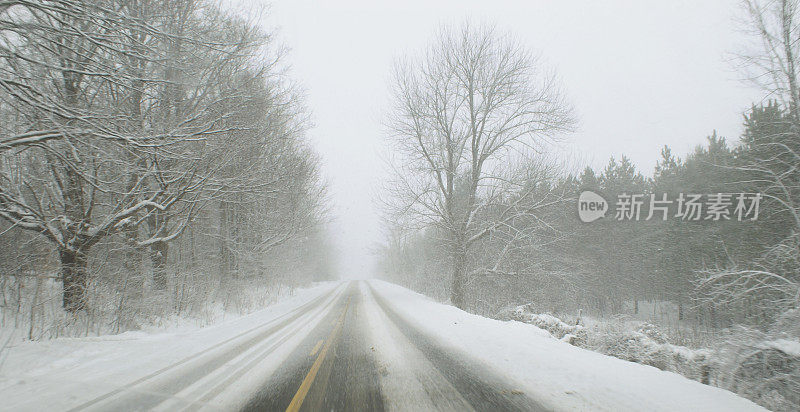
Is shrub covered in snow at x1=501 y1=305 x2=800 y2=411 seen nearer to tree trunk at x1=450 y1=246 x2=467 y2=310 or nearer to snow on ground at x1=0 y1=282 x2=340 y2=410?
snow on ground at x1=0 y1=282 x2=340 y2=410

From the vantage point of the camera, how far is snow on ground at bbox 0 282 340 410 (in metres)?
3.27

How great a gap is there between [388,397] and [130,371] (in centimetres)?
360

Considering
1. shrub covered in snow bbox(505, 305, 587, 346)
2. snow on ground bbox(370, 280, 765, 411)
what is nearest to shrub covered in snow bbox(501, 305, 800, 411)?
snow on ground bbox(370, 280, 765, 411)

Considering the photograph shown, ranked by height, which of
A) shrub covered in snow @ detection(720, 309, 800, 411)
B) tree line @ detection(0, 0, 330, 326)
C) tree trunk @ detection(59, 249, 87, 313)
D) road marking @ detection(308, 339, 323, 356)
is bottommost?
road marking @ detection(308, 339, 323, 356)

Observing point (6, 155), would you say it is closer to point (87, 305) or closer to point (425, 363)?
point (87, 305)

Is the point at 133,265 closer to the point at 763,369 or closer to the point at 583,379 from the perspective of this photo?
the point at 583,379

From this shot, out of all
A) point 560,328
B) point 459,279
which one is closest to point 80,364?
point 560,328

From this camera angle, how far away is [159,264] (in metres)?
8.84

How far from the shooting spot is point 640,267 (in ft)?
88.7

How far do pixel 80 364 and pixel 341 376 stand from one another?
3.82 m

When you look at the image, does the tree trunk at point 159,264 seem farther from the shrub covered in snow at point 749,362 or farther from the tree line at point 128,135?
the shrub covered in snow at point 749,362

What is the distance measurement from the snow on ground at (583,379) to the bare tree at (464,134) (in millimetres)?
7301

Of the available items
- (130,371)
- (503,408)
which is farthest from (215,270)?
(503,408)

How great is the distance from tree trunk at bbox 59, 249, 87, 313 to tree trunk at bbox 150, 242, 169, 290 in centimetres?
245
